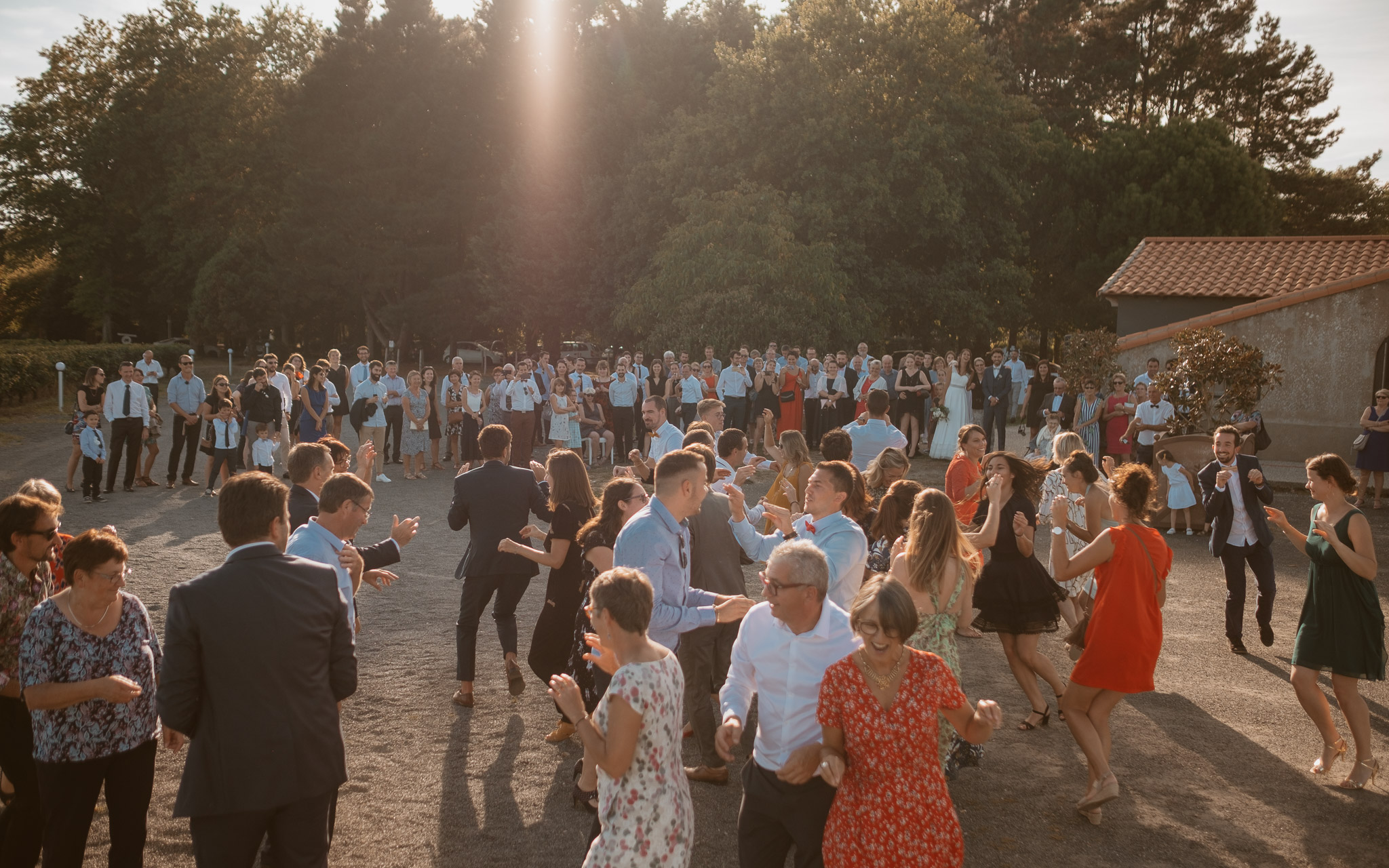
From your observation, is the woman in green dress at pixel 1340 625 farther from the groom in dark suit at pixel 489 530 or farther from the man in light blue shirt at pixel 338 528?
the man in light blue shirt at pixel 338 528

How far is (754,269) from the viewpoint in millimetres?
25766

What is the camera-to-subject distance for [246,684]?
3105 mm

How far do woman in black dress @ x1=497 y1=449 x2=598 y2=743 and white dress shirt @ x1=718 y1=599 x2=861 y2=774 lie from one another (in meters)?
2.49

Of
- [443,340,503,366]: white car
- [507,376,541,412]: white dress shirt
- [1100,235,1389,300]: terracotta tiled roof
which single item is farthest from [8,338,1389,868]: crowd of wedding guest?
[443,340,503,366]: white car

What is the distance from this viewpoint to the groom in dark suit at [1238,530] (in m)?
7.66

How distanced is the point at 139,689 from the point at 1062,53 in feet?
137

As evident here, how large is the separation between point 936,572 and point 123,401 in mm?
12468

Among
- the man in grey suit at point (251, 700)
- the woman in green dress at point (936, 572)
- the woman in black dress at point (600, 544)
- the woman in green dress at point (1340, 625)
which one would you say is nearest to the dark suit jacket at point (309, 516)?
the woman in black dress at point (600, 544)

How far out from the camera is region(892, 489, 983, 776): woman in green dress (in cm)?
465

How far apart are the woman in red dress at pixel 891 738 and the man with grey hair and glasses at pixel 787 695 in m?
0.15

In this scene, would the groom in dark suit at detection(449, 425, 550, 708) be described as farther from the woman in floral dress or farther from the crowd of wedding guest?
the woman in floral dress

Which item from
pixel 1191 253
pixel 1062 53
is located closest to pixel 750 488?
pixel 1191 253

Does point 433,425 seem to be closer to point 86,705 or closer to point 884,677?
point 86,705

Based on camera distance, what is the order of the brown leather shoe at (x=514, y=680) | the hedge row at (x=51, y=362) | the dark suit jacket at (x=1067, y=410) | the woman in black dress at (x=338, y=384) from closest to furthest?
1. the brown leather shoe at (x=514, y=680)
2. the dark suit jacket at (x=1067, y=410)
3. the woman in black dress at (x=338, y=384)
4. the hedge row at (x=51, y=362)
